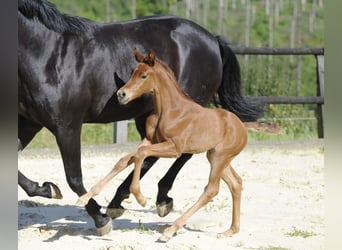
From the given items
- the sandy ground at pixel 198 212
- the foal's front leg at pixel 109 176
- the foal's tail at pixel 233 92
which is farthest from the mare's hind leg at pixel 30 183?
the foal's tail at pixel 233 92

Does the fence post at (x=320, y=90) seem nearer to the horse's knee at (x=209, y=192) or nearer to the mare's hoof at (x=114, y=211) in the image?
the mare's hoof at (x=114, y=211)

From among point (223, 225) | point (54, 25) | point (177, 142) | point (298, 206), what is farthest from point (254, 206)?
point (54, 25)

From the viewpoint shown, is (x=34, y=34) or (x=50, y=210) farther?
(x=50, y=210)

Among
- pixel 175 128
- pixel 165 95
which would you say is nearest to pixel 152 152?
pixel 175 128

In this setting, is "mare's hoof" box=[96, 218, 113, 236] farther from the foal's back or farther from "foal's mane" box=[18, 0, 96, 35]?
"foal's mane" box=[18, 0, 96, 35]

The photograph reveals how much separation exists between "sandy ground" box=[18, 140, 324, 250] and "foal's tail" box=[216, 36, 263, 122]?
28.0 inches

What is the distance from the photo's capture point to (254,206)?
4.90 meters

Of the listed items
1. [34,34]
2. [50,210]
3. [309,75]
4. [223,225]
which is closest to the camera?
[34,34]

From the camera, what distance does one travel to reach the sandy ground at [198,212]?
3744 millimetres

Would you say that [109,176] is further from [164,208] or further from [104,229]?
[164,208]

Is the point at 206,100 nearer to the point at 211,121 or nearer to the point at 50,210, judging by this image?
the point at 211,121
